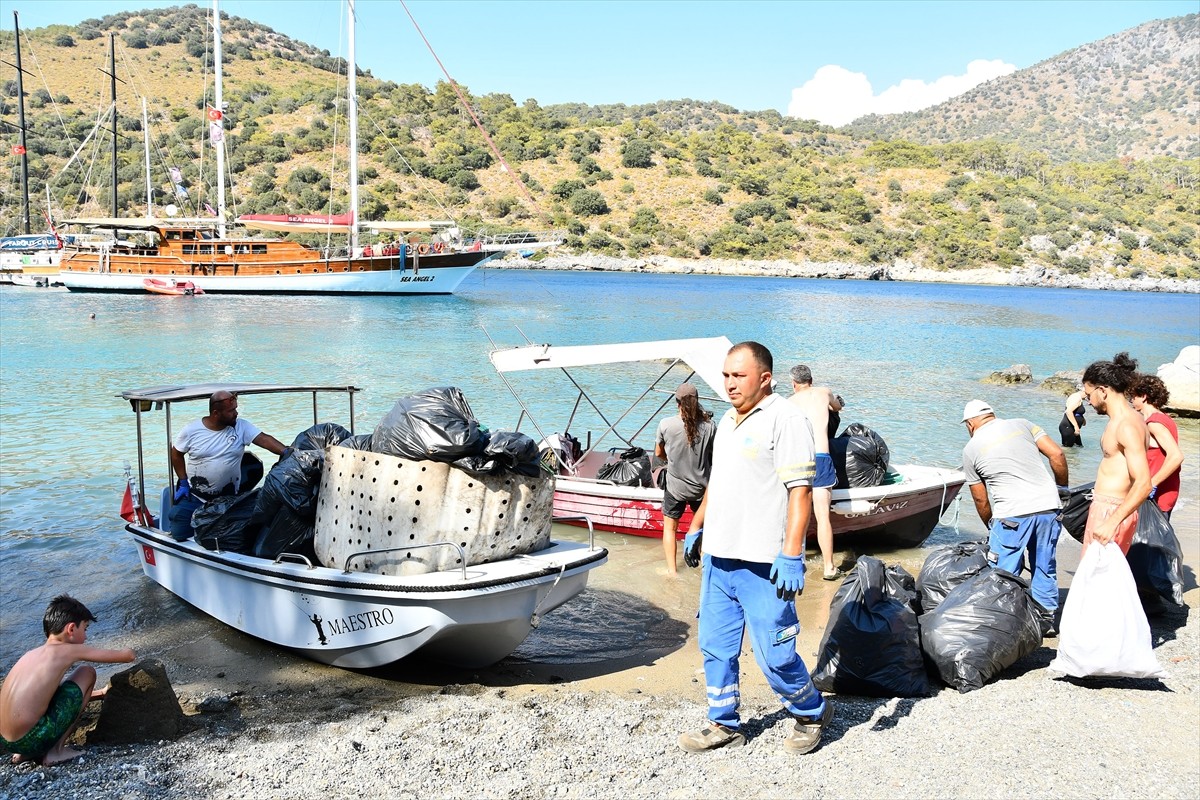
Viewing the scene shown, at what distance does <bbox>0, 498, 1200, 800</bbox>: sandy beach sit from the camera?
3926 mm

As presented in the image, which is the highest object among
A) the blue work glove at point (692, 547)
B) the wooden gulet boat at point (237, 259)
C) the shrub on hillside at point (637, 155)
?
the shrub on hillside at point (637, 155)

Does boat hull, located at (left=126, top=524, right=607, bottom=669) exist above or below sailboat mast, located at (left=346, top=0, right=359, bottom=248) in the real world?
below

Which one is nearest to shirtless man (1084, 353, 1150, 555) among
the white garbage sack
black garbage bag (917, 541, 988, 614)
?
the white garbage sack

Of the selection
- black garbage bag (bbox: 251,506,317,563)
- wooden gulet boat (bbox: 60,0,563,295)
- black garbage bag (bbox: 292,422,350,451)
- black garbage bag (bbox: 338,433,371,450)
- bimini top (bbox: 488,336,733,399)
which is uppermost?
wooden gulet boat (bbox: 60,0,563,295)

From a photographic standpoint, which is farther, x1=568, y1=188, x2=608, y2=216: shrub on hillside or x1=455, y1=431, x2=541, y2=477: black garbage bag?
x1=568, y1=188, x2=608, y2=216: shrub on hillside

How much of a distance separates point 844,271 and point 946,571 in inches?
3021

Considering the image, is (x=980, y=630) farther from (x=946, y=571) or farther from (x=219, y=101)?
(x=219, y=101)

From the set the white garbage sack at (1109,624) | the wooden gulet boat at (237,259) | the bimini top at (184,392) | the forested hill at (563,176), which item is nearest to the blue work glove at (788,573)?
the white garbage sack at (1109,624)

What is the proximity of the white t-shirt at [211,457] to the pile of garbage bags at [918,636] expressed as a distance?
13.6ft

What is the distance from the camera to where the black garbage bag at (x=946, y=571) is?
5.51 metres

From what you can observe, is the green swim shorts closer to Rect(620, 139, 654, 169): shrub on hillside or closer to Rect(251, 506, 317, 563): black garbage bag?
Rect(251, 506, 317, 563): black garbage bag

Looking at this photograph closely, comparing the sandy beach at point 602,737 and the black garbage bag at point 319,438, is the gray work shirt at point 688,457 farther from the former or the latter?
the black garbage bag at point 319,438

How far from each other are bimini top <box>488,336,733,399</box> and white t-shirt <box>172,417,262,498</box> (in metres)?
2.78

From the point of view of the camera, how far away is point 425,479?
195 inches
